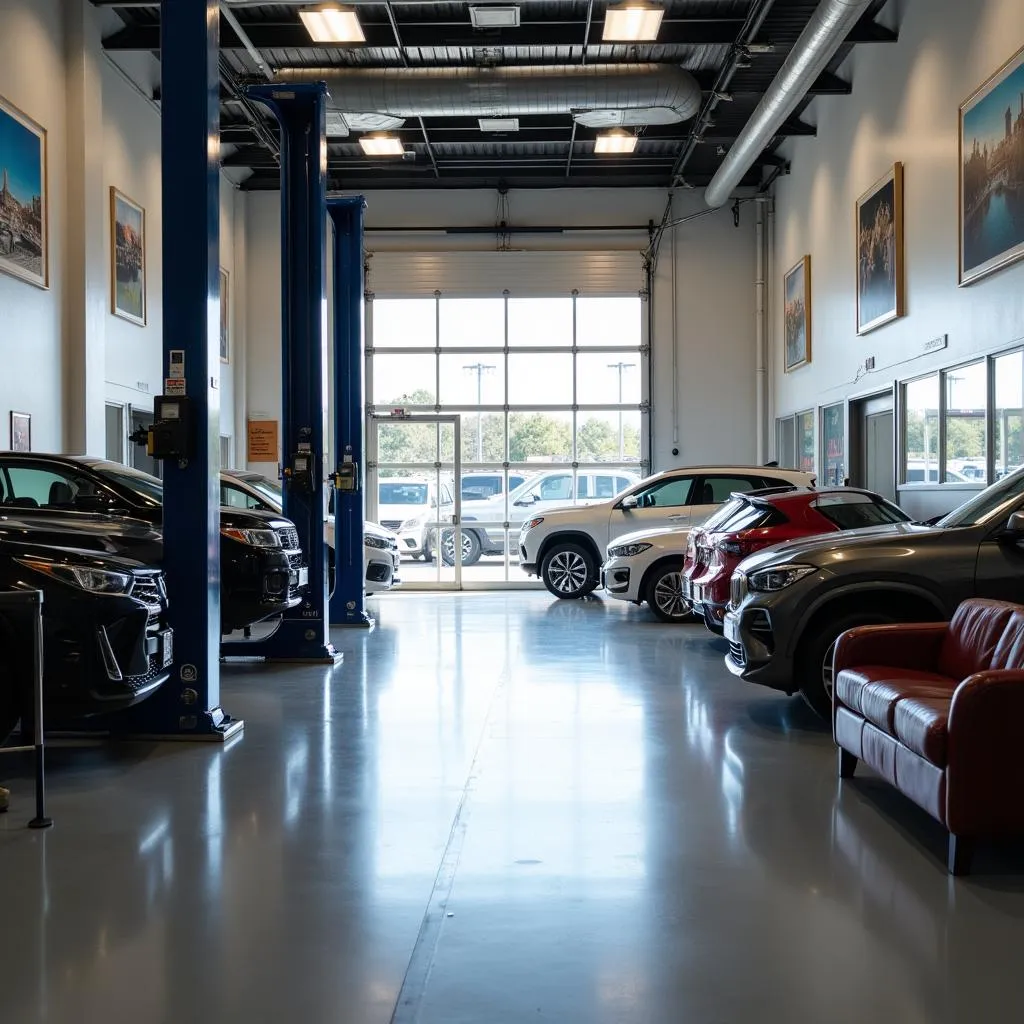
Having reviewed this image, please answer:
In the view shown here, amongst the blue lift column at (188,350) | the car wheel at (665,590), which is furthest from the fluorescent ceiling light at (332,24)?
the car wheel at (665,590)

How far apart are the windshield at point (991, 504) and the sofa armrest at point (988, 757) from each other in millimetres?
2386

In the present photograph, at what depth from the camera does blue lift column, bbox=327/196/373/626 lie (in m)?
11.6

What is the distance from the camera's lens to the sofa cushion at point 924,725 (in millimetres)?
3994

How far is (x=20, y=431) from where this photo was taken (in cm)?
1058

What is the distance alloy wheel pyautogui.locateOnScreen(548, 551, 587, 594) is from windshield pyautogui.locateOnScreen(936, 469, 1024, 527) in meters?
7.94

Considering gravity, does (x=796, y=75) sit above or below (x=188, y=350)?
above

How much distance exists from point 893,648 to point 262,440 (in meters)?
14.9

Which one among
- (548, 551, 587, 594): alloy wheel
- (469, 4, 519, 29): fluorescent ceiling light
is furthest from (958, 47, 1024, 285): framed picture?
(548, 551, 587, 594): alloy wheel

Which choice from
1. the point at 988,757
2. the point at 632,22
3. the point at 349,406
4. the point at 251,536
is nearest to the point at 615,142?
the point at 632,22

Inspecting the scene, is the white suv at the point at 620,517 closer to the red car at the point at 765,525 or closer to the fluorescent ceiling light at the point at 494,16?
the red car at the point at 765,525

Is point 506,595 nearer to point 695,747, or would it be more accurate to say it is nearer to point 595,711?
point 595,711

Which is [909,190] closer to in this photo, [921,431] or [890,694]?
[921,431]

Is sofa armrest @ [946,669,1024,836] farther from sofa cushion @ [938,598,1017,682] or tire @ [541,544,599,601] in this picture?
tire @ [541,544,599,601]

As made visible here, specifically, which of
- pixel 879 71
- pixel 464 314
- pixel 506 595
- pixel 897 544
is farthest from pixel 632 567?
pixel 464 314
